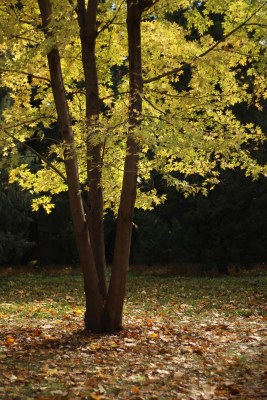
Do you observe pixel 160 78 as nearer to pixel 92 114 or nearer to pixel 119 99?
pixel 119 99

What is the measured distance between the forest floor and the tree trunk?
42cm

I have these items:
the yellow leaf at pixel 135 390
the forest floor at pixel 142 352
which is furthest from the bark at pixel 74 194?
the yellow leaf at pixel 135 390

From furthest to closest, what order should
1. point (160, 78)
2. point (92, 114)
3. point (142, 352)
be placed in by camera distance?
point (160, 78) → point (92, 114) → point (142, 352)

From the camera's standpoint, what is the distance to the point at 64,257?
28.0 meters

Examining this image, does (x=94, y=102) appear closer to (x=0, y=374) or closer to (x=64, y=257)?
(x=0, y=374)

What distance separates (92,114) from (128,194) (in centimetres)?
135

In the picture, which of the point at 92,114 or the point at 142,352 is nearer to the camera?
the point at 142,352

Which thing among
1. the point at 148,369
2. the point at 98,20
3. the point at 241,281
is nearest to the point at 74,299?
the point at 241,281

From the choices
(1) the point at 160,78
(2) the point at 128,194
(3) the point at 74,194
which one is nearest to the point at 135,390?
(2) the point at 128,194

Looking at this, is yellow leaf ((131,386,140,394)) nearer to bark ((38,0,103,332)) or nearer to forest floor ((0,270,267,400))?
forest floor ((0,270,267,400))

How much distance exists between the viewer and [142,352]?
7.09 metres

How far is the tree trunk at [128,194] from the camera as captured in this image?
26.2ft

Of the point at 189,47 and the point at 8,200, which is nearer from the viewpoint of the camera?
the point at 189,47

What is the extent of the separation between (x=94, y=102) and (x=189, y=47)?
1647 millimetres
